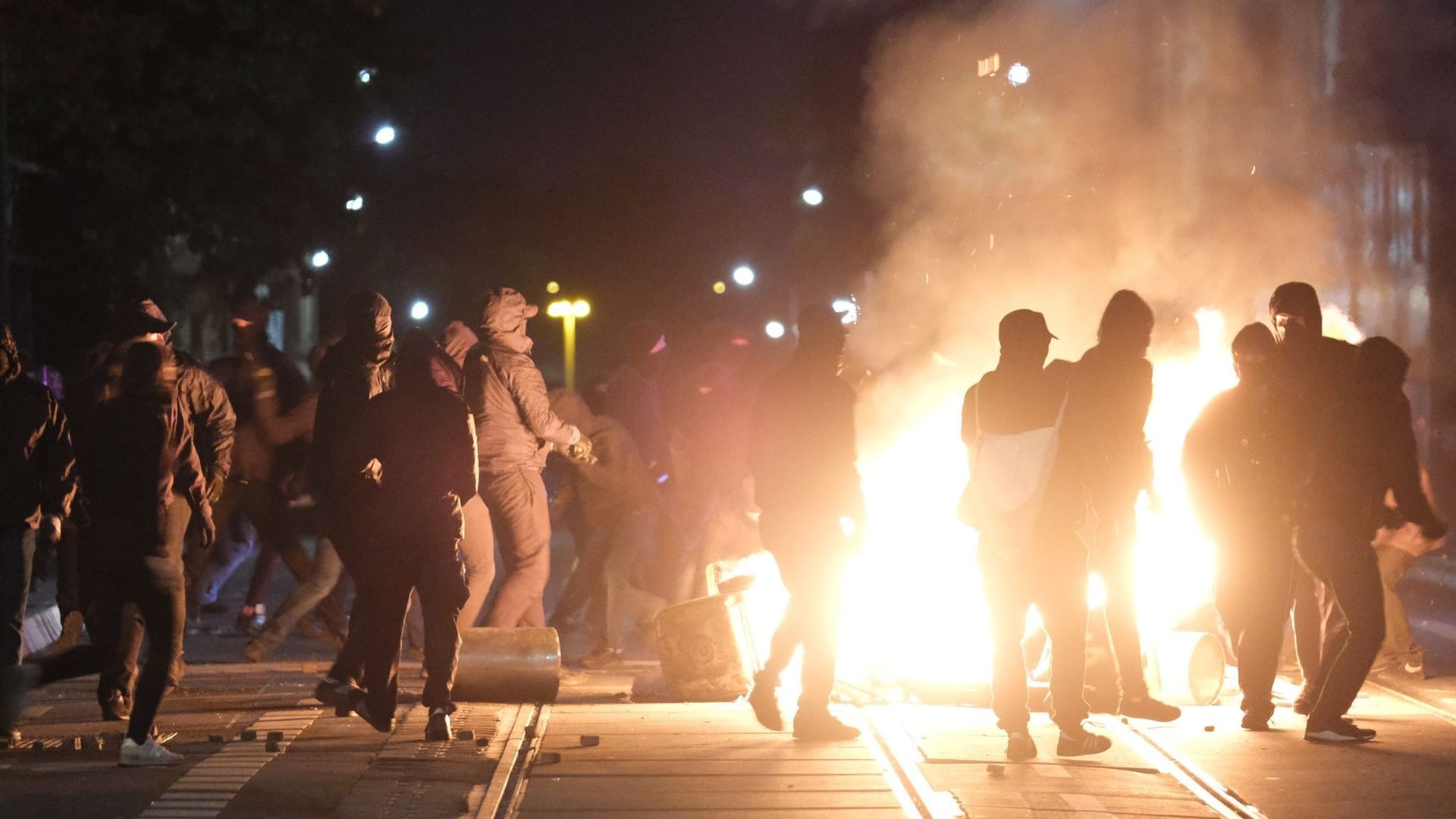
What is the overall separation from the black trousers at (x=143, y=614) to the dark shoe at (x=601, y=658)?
3.31 metres

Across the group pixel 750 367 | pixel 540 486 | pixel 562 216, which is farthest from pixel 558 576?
pixel 562 216

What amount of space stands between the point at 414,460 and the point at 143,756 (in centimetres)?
163

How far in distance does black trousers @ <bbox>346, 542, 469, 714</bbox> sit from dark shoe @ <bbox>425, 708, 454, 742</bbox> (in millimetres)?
39

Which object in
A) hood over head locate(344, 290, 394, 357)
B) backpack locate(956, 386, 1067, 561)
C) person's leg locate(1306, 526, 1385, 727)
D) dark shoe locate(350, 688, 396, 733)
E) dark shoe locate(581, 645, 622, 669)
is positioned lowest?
dark shoe locate(581, 645, 622, 669)

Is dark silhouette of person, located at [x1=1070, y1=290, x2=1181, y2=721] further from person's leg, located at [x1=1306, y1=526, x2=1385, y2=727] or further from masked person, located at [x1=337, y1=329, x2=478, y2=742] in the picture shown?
masked person, located at [x1=337, y1=329, x2=478, y2=742]

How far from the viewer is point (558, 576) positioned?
53.5ft

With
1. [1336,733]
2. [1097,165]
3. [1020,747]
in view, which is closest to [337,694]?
[1020,747]

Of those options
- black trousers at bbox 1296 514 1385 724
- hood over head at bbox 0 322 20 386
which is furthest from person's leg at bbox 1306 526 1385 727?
hood over head at bbox 0 322 20 386

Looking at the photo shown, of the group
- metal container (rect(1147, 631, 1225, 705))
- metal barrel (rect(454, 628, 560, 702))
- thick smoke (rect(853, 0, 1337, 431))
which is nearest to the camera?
metal barrel (rect(454, 628, 560, 702))

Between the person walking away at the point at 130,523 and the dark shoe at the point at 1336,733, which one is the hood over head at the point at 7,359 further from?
the dark shoe at the point at 1336,733

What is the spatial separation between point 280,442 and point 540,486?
2.28 meters

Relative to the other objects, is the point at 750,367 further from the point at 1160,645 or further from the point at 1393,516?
the point at 1393,516

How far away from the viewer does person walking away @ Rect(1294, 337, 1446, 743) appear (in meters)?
8.02

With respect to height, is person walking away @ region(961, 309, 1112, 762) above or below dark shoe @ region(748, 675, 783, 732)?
above
